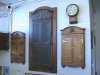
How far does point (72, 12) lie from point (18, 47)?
163 centimetres

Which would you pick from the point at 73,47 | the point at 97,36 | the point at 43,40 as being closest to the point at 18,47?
the point at 43,40

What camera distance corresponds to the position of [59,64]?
323 cm

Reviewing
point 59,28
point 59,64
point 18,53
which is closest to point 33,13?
point 59,28

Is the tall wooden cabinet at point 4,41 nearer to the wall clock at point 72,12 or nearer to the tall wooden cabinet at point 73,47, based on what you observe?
the tall wooden cabinet at point 73,47

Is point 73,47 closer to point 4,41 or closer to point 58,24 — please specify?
point 58,24

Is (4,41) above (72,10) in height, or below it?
below

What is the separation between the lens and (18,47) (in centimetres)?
384

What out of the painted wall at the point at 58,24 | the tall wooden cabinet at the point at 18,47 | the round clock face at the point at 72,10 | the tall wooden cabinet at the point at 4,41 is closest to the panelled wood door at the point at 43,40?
the painted wall at the point at 58,24

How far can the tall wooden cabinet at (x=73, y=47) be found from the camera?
2979mm

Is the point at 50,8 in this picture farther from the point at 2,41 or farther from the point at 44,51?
the point at 2,41

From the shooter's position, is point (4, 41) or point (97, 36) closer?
point (4, 41)

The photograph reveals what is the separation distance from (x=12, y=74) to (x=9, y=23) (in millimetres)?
1345

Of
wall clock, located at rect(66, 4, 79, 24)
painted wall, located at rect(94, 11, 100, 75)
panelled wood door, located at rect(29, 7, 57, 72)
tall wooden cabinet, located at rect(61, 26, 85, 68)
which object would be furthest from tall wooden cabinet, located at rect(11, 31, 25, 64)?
painted wall, located at rect(94, 11, 100, 75)

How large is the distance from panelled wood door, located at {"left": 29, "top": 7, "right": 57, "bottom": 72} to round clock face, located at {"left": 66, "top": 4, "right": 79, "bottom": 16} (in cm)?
35
